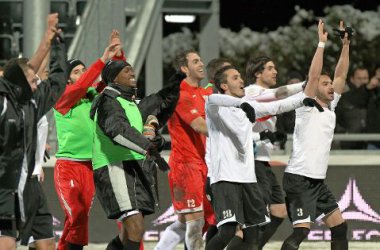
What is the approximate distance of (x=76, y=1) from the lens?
763 inches

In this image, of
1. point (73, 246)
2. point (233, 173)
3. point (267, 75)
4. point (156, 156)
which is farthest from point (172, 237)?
point (156, 156)

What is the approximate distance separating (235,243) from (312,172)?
109 centimetres

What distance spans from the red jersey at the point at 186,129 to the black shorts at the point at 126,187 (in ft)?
5.47

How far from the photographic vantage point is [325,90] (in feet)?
41.8

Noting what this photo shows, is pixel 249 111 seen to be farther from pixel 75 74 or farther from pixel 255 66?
pixel 75 74

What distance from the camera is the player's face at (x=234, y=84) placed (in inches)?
477

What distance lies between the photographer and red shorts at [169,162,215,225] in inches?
521

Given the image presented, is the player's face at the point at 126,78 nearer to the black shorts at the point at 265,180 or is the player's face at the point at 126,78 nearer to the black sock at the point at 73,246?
the black sock at the point at 73,246

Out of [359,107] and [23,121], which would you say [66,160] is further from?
[359,107]

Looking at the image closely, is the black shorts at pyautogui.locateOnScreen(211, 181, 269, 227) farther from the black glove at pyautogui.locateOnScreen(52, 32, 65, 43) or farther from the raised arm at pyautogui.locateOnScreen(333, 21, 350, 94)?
the black glove at pyautogui.locateOnScreen(52, 32, 65, 43)

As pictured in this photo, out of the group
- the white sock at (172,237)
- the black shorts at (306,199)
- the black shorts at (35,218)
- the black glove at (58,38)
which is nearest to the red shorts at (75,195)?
the white sock at (172,237)

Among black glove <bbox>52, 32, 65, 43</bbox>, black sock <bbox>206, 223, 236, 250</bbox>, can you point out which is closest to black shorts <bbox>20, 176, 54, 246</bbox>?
black glove <bbox>52, 32, 65, 43</bbox>

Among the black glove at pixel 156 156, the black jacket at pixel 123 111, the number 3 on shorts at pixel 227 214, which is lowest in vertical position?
the number 3 on shorts at pixel 227 214

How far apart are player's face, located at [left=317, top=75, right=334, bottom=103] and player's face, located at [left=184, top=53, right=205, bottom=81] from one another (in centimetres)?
124
